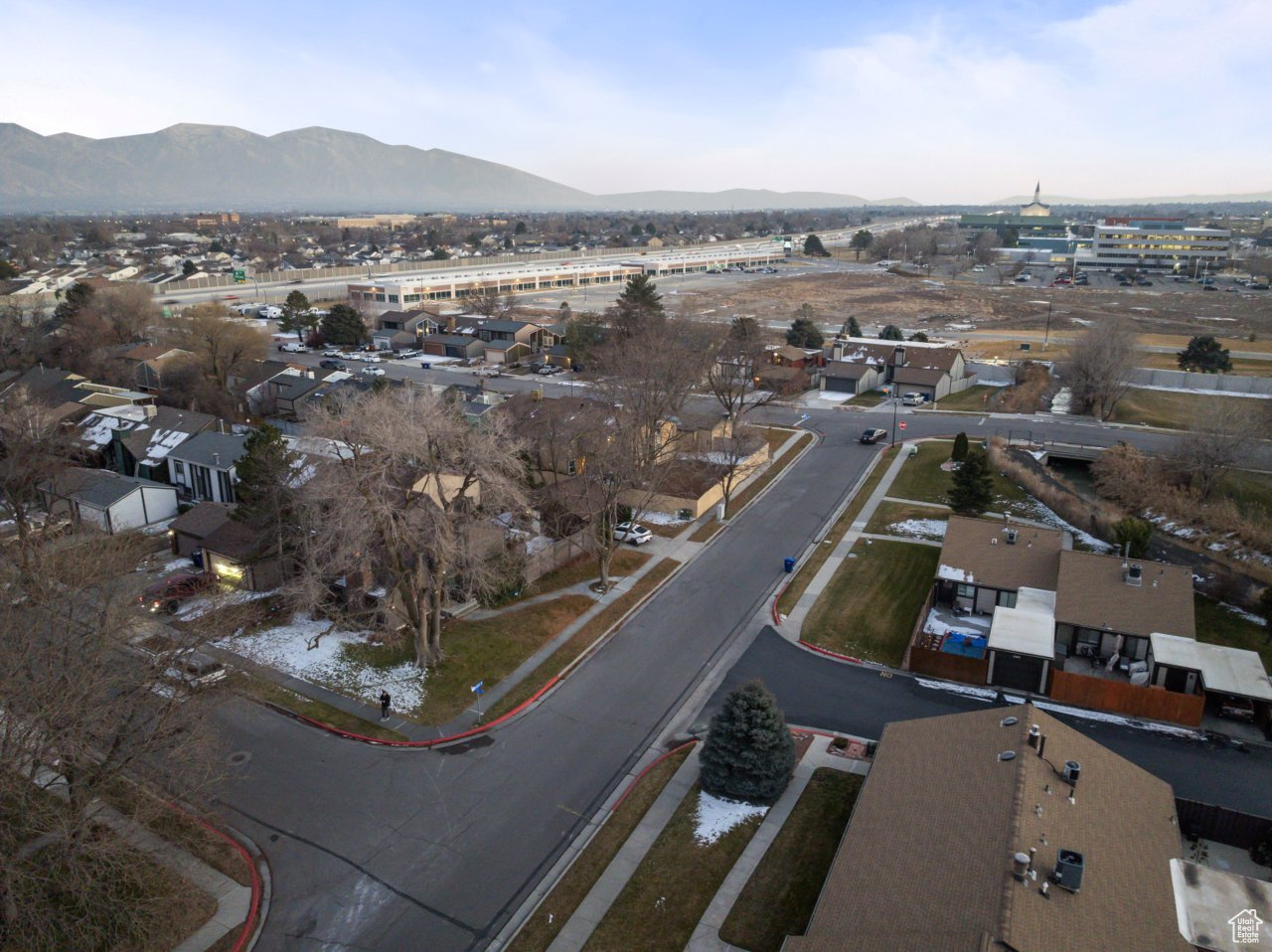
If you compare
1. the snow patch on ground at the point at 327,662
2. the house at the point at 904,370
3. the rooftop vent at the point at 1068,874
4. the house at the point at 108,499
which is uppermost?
the house at the point at 904,370

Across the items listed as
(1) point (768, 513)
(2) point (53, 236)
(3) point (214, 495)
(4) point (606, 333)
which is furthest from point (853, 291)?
(2) point (53, 236)

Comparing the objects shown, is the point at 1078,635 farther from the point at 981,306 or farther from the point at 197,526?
the point at 981,306

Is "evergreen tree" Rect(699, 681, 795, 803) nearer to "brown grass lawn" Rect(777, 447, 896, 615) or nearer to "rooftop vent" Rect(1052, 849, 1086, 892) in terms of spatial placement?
"rooftop vent" Rect(1052, 849, 1086, 892)

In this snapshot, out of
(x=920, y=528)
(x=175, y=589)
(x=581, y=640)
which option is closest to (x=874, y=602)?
(x=920, y=528)

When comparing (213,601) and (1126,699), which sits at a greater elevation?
(213,601)

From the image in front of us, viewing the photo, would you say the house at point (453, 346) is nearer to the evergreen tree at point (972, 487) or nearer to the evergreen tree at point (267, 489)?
the evergreen tree at point (267, 489)

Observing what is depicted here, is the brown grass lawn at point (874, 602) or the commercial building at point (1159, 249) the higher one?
the commercial building at point (1159, 249)

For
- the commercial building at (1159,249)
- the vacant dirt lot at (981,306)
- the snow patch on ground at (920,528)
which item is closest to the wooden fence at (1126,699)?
the snow patch on ground at (920,528)
